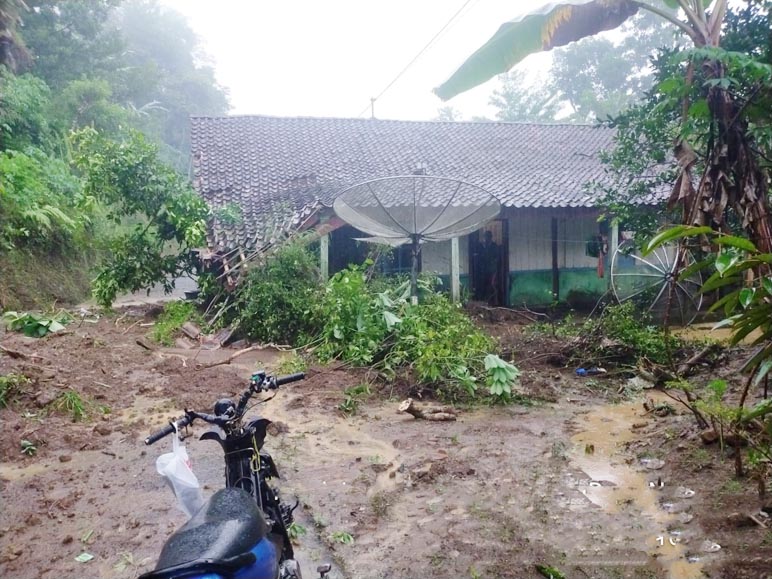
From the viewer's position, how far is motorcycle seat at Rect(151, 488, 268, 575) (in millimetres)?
1653

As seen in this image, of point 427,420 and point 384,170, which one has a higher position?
point 384,170

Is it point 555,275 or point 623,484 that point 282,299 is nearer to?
point 623,484

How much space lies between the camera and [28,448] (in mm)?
4566

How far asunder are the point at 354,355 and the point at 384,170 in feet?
22.9

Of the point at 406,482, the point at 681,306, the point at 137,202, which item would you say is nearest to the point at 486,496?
the point at 406,482

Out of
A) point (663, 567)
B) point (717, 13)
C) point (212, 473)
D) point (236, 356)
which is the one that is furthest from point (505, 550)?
point (236, 356)

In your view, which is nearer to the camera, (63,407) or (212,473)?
(212,473)

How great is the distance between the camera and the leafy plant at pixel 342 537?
3270 mm

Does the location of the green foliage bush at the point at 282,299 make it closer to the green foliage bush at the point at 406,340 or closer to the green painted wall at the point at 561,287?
the green foliage bush at the point at 406,340

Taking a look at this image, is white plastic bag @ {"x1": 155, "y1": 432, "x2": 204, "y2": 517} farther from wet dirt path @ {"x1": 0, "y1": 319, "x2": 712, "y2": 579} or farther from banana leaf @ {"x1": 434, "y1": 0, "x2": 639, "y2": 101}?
banana leaf @ {"x1": 434, "y1": 0, "x2": 639, "y2": 101}

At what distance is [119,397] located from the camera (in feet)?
19.8

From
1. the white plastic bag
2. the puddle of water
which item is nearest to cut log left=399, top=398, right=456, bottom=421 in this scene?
the puddle of water

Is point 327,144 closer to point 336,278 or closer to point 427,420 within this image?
point 336,278

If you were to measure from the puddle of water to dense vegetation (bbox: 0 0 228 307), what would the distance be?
5459 millimetres
